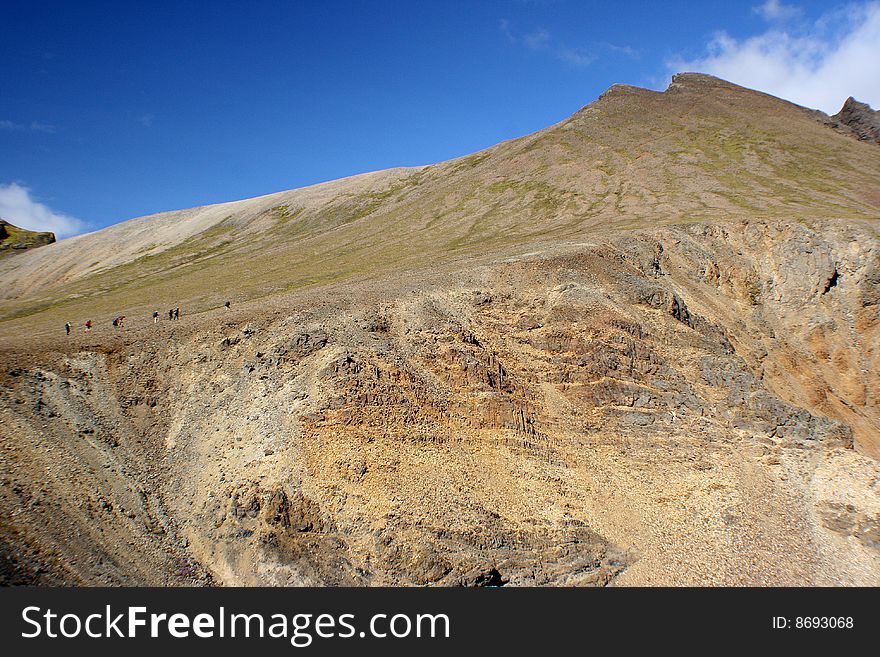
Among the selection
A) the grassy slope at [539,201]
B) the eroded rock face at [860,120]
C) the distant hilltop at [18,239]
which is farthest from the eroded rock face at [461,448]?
the distant hilltop at [18,239]

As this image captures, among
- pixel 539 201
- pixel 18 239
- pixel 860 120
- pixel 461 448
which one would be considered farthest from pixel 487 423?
pixel 18 239

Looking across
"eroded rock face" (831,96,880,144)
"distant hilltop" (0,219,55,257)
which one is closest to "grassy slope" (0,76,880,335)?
"eroded rock face" (831,96,880,144)

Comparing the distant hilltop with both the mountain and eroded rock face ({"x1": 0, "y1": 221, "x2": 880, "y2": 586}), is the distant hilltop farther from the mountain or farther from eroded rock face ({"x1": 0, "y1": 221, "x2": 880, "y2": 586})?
eroded rock face ({"x1": 0, "y1": 221, "x2": 880, "y2": 586})

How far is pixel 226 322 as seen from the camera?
111 ft

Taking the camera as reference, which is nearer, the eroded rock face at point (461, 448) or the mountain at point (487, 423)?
the eroded rock face at point (461, 448)

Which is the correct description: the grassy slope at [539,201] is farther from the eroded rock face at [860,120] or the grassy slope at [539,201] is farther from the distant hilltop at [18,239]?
the distant hilltop at [18,239]

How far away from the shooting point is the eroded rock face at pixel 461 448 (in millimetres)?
Answer: 23766

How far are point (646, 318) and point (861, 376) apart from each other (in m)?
18.5

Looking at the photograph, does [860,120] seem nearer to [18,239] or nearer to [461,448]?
[461,448]

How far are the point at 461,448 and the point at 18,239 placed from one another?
15979 centimetres

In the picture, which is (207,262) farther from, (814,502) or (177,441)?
(814,502)

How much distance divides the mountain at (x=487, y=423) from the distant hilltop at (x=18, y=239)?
107 metres

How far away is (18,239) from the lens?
136625mm

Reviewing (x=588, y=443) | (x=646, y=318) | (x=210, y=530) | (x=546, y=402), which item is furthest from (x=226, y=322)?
(x=646, y=318)
